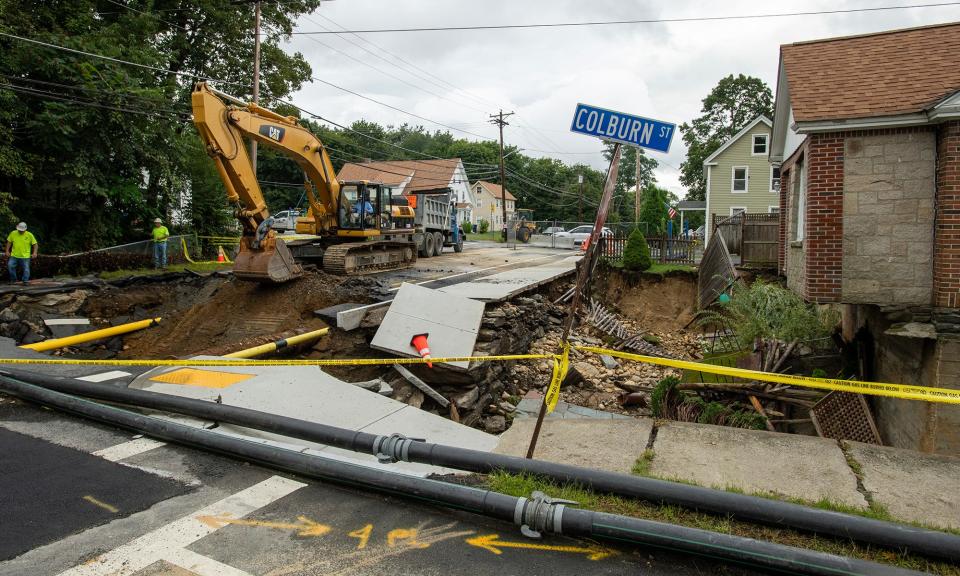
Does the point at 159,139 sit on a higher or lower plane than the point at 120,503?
higher

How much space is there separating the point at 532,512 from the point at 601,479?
0.66 metres

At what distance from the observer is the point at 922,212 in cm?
833

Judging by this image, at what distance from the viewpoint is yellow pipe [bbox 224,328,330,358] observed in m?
8.90

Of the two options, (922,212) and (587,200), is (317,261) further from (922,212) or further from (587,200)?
(587,200)

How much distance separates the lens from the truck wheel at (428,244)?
84.0 ft

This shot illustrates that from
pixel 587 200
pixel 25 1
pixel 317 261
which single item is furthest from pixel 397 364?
pixel 587 200

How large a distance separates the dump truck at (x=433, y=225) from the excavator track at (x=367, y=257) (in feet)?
9.52

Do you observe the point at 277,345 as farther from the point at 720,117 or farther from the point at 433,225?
the point at 720,117

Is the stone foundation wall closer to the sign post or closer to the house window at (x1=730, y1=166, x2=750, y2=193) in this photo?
the sign post

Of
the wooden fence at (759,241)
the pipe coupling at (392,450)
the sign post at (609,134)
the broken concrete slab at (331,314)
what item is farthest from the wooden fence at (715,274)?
the pipe coupling at (392,450)

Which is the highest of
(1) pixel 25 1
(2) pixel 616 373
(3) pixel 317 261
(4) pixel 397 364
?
(1) pixel 25 1

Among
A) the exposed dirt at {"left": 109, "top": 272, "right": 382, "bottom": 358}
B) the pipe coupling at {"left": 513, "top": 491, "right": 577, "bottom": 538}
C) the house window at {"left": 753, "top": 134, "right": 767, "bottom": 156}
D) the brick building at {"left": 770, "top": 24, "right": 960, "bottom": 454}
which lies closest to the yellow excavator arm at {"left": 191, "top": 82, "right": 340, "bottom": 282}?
the exposed dirt at {"left": 109, "top": 272, "right": 382, "bottom": 358}

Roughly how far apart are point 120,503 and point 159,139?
20.7 m

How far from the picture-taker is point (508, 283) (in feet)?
54.1
